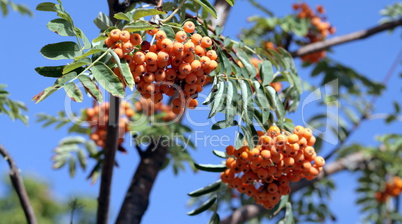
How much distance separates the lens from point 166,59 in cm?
164

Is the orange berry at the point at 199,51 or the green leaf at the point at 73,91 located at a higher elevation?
the orange berry at the point at 199,51

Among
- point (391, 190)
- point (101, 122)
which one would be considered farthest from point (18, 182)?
point (391, 190)

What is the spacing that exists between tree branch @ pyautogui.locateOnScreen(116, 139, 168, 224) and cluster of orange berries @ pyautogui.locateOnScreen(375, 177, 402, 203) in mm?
2286

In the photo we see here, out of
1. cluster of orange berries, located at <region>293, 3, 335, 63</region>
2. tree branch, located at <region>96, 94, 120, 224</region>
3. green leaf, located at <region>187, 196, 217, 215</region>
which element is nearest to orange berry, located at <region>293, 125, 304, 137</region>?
green leaf, located at <region>187, 196, 217, 215</region>

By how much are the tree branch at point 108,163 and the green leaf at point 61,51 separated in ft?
1.98

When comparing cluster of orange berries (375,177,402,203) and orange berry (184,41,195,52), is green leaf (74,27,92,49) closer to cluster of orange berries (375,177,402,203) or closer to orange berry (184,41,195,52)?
orange berry (184,41,195,52)

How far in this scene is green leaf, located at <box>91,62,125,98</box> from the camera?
154 centimetres

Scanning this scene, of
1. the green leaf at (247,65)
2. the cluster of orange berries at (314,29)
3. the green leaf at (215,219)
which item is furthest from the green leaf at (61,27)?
the cluster of orange berries at (314,29)

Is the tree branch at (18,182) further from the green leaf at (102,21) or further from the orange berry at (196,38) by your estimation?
the orange berry at (196,38)

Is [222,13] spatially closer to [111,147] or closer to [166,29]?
[111,147]

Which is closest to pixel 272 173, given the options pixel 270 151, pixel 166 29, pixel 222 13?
pixel 270 151

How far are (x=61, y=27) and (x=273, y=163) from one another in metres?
0.91

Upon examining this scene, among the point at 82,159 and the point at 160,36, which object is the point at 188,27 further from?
the point at 82,159

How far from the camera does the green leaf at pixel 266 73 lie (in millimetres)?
2042
